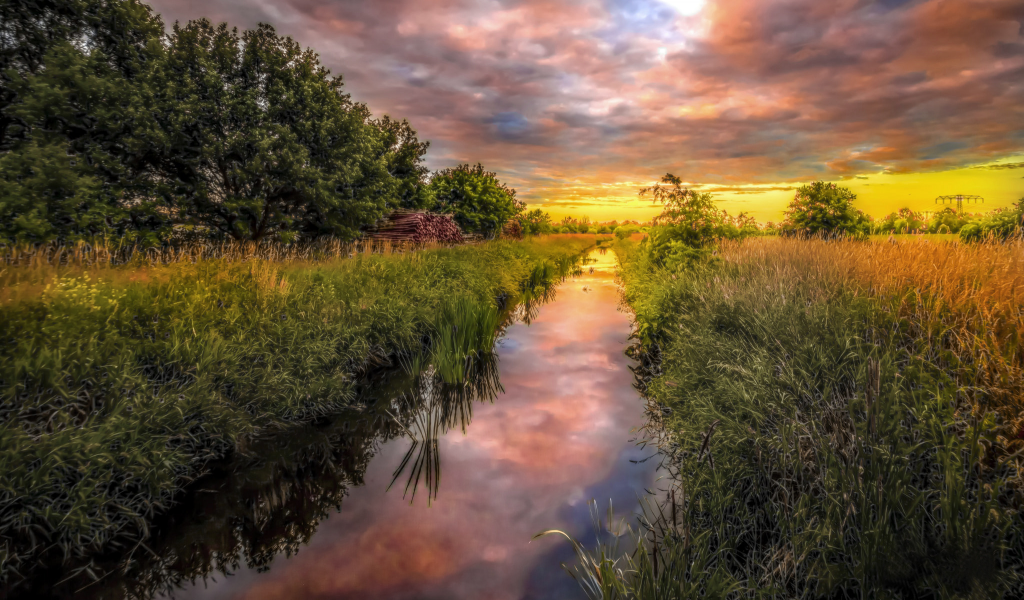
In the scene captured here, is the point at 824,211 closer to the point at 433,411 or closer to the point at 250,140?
the point at 433,411

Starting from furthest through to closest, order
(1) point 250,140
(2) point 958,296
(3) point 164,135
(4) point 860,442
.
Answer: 1. (1) point 250,140
2. (3) point 164,135
3. (2) point 958,296
4. (4) point 860,442

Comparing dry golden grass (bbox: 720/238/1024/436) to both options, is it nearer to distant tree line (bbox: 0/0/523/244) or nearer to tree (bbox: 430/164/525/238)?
distant tree line (bbox: 0/0/523/244)

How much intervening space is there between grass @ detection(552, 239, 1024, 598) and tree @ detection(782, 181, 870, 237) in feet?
60.6

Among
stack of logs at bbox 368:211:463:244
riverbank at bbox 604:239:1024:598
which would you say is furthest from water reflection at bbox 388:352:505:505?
stack of logs at bbox 368:211:463:244

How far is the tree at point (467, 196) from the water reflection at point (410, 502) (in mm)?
29872

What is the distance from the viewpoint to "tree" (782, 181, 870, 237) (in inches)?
822

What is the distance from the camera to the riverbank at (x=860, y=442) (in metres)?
2.31

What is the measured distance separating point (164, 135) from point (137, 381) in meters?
15.1

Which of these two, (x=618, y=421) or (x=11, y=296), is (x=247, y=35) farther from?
(x=618, y=421)

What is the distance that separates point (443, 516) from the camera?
4547 mm

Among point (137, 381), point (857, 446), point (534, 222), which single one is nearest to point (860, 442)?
point (857, 446)

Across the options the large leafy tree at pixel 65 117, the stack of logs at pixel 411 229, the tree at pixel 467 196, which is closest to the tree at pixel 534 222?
the tree at pixel 467 196

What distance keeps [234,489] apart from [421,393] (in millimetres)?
3632

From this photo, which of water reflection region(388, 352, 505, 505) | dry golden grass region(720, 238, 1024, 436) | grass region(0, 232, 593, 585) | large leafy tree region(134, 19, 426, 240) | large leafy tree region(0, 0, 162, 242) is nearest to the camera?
dry golden grass region(720, 238, 1024, 436)
